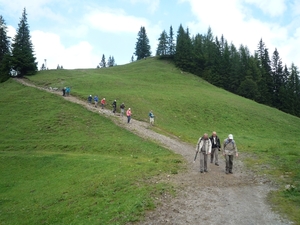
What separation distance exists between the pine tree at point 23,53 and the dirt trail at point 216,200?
62213mm

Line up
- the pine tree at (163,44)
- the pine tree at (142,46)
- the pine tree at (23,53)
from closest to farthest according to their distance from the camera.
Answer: the pine tree at (23,53)
the pine tree at (163,44)
the pine tree at (142,46)

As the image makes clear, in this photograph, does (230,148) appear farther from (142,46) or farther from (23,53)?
(142,46)

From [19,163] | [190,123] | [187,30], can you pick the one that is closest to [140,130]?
[190,123]

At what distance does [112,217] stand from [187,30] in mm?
115935

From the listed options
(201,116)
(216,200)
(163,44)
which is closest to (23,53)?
(201,116)

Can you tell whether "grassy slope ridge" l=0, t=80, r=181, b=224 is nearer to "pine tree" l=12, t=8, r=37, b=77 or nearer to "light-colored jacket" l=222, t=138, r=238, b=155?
"light-colored jacket" l=222, t=138, r=238, b=155

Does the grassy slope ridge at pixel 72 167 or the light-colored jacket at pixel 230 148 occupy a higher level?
the light-colored jacket at pixel 230 148

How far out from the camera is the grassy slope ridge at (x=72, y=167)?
13.8 m

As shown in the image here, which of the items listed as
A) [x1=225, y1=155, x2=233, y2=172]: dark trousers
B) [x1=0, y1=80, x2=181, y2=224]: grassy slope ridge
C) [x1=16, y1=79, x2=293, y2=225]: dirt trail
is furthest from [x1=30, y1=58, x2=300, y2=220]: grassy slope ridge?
[x1=0, y1=80, x2=181, y2=224]: grassy slope ridge

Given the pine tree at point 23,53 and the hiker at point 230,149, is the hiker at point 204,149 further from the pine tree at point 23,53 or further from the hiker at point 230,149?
the pine tree at point 23,53

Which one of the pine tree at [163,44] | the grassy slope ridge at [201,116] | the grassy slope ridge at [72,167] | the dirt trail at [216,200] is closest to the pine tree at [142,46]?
the pine tree at [163,44]

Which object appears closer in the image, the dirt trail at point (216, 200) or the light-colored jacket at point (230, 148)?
the dirt trail at point (216, 200)

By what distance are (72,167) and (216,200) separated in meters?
13.6

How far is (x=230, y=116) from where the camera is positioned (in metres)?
45.8
